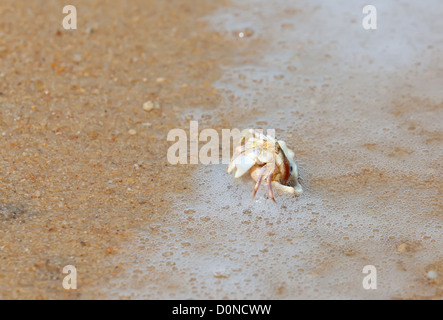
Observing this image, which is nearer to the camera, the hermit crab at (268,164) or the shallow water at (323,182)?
the shallow water at (323,182)

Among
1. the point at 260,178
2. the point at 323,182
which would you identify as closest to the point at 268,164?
the point at 260,178

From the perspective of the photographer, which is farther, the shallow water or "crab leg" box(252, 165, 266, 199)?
"crab leg" box(252, 165, 266, 199)

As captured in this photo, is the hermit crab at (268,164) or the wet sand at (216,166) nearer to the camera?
the wet sand at (216,166)

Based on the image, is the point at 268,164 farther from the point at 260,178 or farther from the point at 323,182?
the point at 323,182

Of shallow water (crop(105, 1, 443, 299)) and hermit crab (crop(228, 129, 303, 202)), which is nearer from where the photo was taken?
shallow water (crop(105, 1, 443, 299))

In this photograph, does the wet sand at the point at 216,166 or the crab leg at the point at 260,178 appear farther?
the crab leg at the point at 260,178
